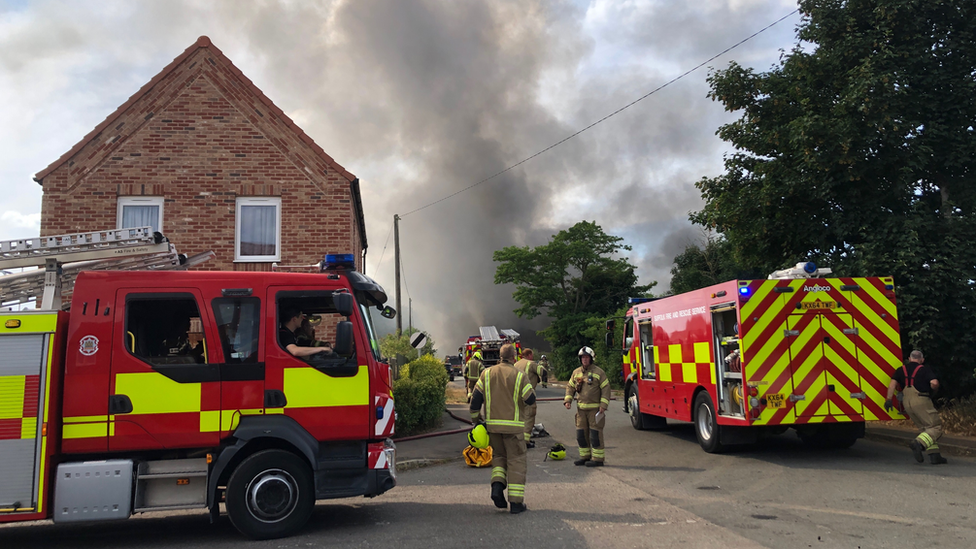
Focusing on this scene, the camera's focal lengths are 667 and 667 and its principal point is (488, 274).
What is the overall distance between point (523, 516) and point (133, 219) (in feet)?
31.8

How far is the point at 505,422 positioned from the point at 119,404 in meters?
3.53

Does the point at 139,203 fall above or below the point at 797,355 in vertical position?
above

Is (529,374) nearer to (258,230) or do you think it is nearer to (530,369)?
(530,369)

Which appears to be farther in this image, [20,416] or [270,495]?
[270,495]

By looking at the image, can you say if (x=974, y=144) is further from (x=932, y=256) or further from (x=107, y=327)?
(x=107, y=327)

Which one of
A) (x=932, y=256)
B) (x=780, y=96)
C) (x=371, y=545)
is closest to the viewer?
(x=371, y=545)

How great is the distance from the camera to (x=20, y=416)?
17.9 feet

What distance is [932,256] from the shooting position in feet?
40.3

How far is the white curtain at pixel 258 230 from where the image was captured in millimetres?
12539

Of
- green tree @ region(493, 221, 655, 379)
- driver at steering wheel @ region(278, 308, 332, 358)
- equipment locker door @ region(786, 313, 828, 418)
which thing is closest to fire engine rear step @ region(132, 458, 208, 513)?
driver at steering wheel @ region(278, 308, 332, 358)

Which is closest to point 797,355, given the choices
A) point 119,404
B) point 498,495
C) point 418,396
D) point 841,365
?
point 841,365

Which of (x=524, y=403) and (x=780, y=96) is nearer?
(x=524, y=403)

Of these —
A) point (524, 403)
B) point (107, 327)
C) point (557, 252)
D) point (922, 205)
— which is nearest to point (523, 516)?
point (524, 403)

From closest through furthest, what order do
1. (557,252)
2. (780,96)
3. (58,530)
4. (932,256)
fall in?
1. (58,530)
2. (932,256)
3. (780,96)
4. (557,252)
